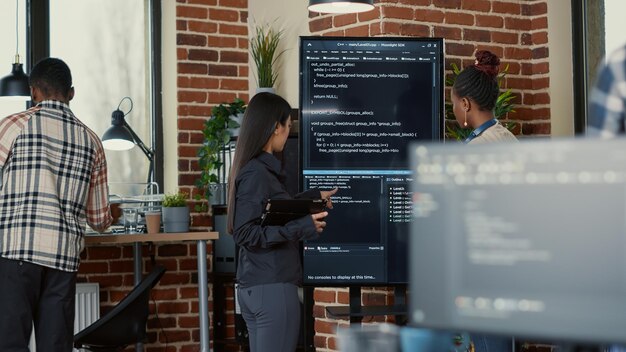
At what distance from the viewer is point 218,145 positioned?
580 cm

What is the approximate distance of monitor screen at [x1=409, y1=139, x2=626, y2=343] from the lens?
1.34m

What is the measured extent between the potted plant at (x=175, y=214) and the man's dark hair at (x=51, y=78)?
1.30 meters

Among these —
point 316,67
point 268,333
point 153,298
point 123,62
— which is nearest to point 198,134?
point 123,62

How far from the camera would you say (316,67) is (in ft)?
15.0

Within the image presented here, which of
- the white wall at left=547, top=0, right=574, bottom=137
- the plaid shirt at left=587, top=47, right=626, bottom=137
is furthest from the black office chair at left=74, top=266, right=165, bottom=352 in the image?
the plaid shirt at left=587, top=47, right=626, bottom=137

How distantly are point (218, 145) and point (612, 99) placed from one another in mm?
4069

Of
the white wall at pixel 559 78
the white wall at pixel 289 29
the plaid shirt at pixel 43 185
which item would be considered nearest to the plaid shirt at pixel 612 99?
the plaid shirt at pixel 43 185

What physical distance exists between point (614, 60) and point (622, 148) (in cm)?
61

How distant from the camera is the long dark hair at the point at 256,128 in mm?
3803

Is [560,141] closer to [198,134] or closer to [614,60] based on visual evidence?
[614,60]

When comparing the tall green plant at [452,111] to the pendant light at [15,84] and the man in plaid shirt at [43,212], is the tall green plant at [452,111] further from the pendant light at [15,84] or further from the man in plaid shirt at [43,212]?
the pendant light at [15,84]

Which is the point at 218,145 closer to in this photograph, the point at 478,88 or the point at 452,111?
the point at 452,111

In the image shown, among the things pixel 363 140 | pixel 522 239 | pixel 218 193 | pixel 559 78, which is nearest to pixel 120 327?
pixel 218 193

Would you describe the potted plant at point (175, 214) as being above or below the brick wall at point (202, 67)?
below
